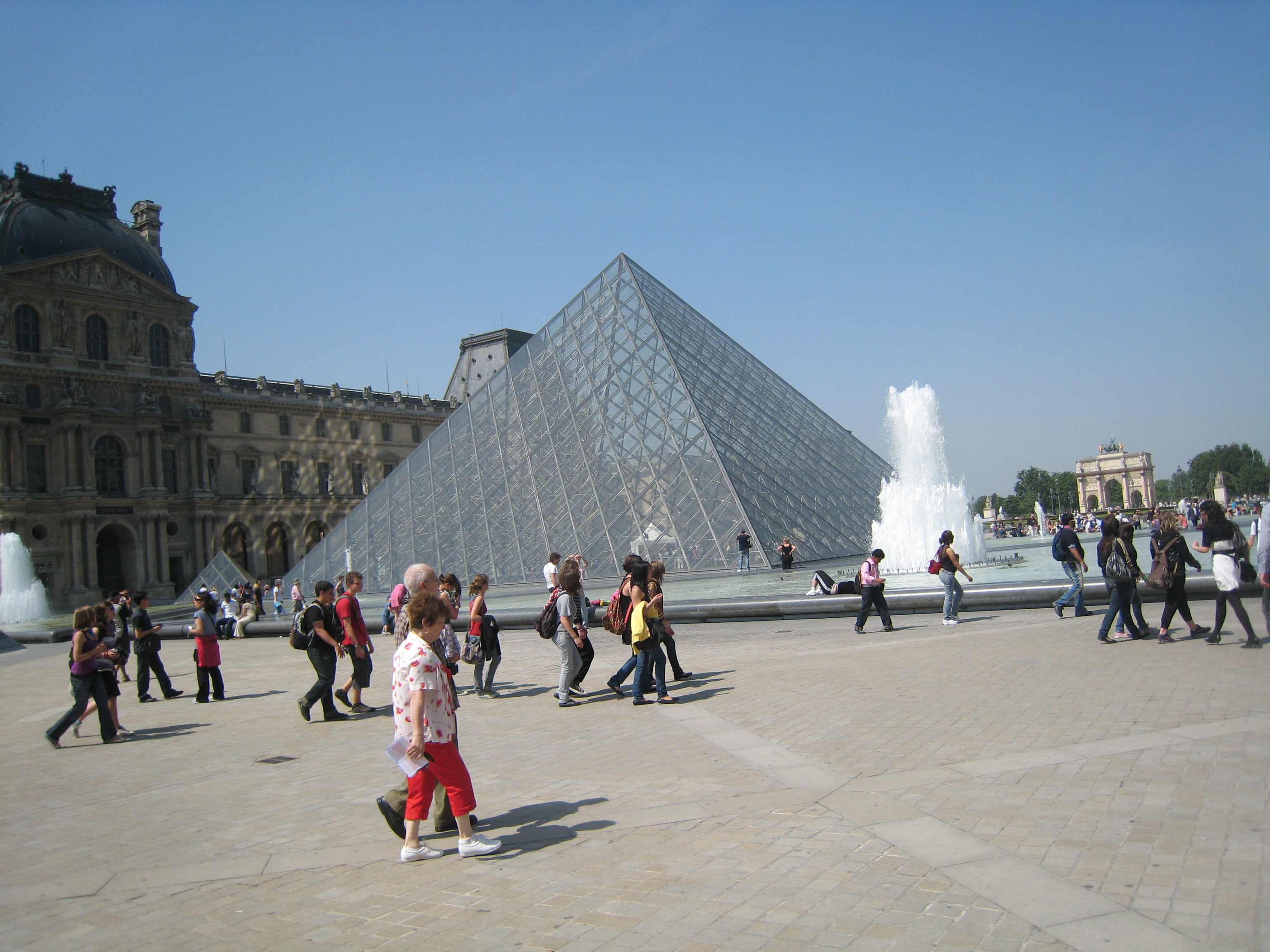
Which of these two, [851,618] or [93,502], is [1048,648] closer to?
[851,618]

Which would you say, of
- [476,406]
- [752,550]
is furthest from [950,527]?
[476,406]

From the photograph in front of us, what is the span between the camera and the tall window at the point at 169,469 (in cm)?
5009

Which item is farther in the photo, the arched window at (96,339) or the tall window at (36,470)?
the arched window at (96,339)

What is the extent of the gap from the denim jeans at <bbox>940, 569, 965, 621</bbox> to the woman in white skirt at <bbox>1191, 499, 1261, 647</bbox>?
3062mm

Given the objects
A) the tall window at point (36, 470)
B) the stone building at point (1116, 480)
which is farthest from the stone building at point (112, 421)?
the stone building at point (1116, 480)

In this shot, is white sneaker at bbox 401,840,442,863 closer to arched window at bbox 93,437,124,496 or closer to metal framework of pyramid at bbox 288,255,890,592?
metal framework of pyramid at bbox 288,255,890,592

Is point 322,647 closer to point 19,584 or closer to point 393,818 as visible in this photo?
point 393,818

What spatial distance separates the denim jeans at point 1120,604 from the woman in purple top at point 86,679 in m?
8.69

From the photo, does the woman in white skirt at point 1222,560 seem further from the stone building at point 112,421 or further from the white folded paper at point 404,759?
the stone building at point 112,421

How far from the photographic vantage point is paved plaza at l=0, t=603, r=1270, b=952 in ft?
10.4

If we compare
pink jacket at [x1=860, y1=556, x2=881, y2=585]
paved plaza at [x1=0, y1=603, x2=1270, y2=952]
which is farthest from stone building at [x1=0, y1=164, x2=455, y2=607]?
pink jacket at [x1=860, y1=556, x2=881, y2=585]

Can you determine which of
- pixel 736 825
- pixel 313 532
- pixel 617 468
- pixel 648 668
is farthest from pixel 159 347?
pixel 736 825

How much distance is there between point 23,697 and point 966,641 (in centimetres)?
1147

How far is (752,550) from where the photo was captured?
20.4 metres
